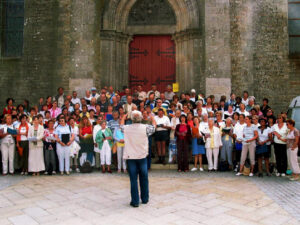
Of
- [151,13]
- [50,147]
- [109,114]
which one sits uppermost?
[151,13]

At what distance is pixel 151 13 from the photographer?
13.0 metres

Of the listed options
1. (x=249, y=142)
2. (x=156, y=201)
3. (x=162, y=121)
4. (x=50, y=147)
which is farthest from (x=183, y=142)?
(x=50, y=147)

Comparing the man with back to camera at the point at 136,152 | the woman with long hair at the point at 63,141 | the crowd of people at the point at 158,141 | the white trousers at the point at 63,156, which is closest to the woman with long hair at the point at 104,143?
the crowd of people at the point at 158,141

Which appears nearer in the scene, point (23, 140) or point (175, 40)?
point (23, 140)

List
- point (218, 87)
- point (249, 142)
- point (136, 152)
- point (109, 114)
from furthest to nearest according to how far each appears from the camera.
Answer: point (218, 87)
point (109, 114)
point (249, 142)
point (136, 152)

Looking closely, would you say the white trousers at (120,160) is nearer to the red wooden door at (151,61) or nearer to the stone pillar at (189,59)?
the stone pillar at (189,59)

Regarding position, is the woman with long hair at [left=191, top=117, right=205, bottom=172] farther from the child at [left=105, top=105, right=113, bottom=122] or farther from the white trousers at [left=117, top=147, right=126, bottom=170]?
the child at [left=105, top=105, right=113, bottom=122]

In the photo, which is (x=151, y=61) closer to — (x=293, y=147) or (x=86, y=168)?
(x=86, y=168)

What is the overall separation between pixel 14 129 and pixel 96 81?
14.3 feet

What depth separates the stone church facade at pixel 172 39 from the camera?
11.5m

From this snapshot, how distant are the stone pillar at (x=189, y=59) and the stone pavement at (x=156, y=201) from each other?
5492 millimetres

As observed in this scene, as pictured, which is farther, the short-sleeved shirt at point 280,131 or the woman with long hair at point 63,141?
the woman with long hair at point 63,141

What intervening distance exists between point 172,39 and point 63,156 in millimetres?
7384

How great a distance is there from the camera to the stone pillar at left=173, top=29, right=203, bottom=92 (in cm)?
1188
